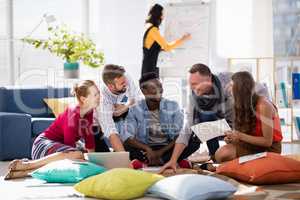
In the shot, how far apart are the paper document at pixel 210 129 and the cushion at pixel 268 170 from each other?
40 cm

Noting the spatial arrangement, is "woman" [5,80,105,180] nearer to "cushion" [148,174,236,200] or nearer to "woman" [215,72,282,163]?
"woman" [215,72,282,163]

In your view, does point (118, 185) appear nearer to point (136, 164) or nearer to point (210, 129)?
point (136, 164)

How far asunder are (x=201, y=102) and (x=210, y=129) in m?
0.43

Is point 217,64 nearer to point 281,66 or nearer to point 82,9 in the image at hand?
point 281,66

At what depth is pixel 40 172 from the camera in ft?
14.8

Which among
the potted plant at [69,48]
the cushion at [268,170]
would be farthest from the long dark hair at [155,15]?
the cushion at [268,170]

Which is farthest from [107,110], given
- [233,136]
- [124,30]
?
[124,30]

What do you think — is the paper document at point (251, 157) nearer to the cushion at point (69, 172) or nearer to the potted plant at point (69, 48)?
the cushion at point (69, 172)

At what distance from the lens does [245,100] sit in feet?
15.5

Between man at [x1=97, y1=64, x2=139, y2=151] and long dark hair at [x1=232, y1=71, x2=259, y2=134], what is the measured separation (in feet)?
3.12

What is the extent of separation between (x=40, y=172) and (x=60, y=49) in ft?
11.0

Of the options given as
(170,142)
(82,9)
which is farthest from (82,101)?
(82,9)

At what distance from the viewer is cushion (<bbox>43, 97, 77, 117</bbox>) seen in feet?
21.2

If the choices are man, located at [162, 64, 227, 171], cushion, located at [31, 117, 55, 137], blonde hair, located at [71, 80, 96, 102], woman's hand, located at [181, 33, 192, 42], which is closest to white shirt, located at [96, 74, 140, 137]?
blonde hair, located at [71, 80, 96, 102]
